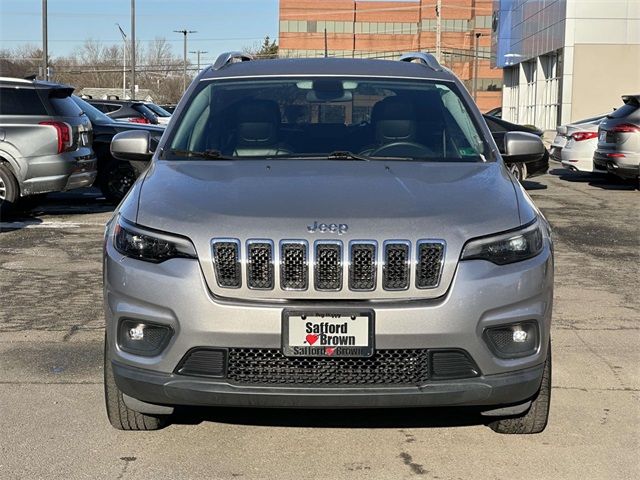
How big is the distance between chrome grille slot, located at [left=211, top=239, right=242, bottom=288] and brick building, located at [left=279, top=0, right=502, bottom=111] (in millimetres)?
96760

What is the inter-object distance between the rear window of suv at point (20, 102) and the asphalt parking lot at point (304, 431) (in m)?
5.43

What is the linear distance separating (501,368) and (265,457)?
44.5 inches

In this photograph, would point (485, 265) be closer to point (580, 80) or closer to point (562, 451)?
point (562, 451)

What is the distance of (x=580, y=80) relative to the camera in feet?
124

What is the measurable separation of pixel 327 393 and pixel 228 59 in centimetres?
292

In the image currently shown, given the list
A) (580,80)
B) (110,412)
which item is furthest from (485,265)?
(580,80)

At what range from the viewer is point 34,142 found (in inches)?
470

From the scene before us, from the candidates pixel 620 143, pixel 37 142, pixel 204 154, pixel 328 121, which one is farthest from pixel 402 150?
pixel 620 143

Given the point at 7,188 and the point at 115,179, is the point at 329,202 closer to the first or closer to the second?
the point at 7,188

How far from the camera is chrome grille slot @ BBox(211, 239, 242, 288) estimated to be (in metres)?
3.81

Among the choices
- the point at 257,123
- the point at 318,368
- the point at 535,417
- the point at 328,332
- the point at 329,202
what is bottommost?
the point at 535,417

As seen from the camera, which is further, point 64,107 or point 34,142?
point 64,107

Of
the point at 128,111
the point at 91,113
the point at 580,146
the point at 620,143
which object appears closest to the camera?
the point at 91,113

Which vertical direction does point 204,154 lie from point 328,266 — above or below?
above
